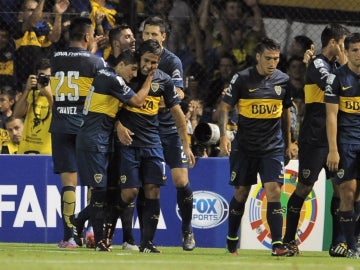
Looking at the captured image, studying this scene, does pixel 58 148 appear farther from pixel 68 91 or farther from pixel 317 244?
pixel 317 244

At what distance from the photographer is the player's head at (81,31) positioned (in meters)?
13.1

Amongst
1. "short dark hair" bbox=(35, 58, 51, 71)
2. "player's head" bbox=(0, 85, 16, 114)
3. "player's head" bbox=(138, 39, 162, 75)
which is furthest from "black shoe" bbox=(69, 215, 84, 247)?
"player's head" bbox=(0, 85, 16, 114)

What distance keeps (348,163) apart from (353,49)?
1.11 metres

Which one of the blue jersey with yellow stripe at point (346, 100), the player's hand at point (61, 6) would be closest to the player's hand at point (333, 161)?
the blue jersey with yellow stripe at point (346, 100)

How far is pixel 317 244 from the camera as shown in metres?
15.0

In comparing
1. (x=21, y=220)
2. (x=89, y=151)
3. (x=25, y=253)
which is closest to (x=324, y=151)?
(x=89, y=151)

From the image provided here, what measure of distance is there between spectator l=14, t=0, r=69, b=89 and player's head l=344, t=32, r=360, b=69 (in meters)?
5.65

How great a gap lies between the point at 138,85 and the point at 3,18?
5.24m

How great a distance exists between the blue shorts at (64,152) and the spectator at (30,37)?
3.48 m

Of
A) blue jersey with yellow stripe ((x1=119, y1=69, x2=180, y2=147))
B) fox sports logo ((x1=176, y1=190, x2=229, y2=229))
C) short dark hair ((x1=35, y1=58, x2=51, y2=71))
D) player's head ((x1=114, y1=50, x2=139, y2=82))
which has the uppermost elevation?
short dark hair ((x1=35, y1=58, x2=51, y2=71))

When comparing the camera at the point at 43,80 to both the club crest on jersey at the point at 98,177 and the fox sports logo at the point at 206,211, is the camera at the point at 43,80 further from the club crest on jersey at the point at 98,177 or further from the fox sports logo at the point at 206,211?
the club crest on jersey at the point at 98,177

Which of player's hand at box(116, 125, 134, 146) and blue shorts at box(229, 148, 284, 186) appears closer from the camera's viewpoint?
player's hand at box(116, 125, 134, 146)

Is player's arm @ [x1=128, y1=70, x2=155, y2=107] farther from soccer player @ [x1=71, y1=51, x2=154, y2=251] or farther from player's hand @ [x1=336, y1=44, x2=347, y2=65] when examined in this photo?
player's hand @ [x1=336, y1=44, x2=347, y2=65]

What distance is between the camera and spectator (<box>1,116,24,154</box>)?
16.0 metres
